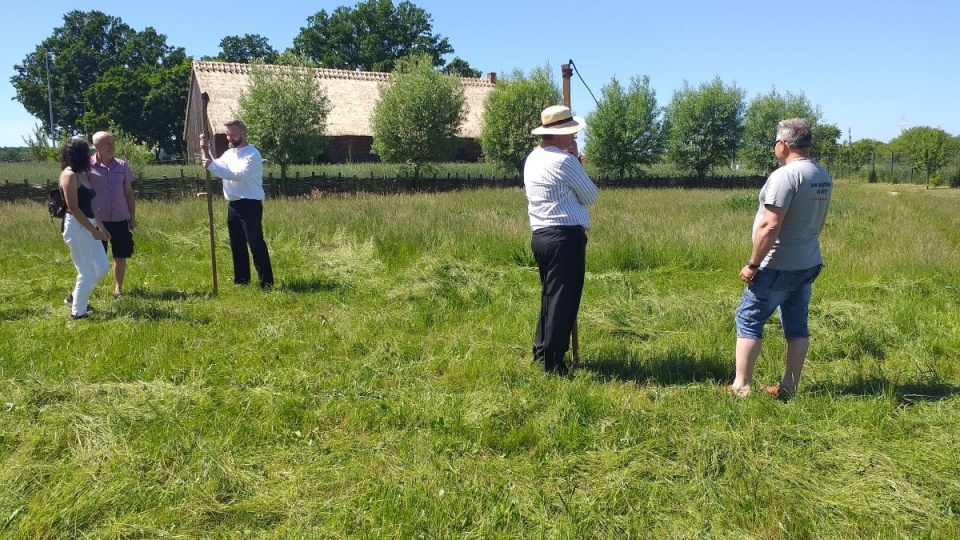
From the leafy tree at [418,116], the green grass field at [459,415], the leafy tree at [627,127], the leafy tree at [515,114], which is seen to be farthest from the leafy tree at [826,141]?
the green grass field at [459,415]

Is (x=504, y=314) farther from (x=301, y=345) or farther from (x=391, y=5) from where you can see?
(x=391, y=5)

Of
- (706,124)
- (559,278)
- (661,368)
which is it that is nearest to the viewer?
(559,278)

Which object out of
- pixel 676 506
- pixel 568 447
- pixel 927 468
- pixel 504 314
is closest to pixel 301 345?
pixel 504 314

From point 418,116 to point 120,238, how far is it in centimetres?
1907

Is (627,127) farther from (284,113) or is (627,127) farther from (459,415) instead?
(459,415)

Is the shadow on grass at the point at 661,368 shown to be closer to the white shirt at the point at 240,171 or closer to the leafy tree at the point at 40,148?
the white shirt at the point at 240,171

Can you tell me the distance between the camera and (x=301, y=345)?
193 inches

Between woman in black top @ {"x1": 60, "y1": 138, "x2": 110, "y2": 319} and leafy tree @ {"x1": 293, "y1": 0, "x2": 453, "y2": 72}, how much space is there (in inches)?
2190

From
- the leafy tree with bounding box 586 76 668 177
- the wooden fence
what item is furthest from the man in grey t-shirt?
the leafy tree with bounding box 586 76 668 177

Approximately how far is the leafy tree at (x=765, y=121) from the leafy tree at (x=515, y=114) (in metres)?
13.9

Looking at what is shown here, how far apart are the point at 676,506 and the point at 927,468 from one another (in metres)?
1.34

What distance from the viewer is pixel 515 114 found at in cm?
2773

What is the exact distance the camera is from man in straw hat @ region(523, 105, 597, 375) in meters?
4.02

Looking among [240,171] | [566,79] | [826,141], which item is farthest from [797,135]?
[826,141]
